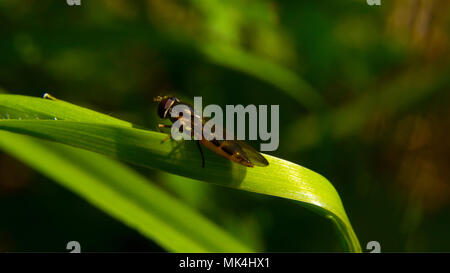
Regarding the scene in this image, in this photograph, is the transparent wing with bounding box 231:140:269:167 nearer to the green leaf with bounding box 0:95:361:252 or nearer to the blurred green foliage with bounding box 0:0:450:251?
the green leaf with bounding box 0:95:361:252

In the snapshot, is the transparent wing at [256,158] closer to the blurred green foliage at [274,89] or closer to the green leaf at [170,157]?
the green leaf at [170,157]

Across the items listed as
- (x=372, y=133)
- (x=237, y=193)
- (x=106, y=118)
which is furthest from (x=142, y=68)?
(x=372, y=133)

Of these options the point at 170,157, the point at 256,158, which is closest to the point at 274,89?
the point at 256,158

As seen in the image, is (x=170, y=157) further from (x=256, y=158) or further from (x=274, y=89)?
(x=274, y=89)

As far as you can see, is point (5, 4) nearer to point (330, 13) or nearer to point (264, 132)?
point (264, 132)

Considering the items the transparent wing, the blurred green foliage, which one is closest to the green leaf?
the transparent wing

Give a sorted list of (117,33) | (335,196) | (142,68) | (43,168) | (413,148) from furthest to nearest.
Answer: (142,68), (413,148), (117,33), (43,168), (335,196)

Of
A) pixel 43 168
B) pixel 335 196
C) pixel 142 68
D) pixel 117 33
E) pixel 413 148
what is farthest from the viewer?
pixel 142 68
